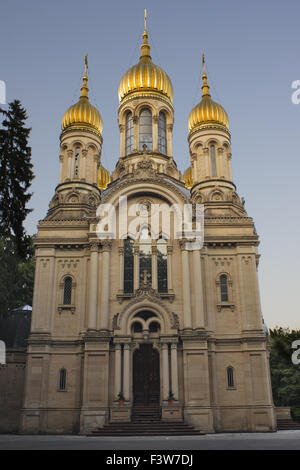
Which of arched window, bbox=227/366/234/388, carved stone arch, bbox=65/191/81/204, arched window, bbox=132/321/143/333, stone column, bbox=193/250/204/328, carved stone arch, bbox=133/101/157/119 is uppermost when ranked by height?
carved stone arch, bbox=133/101/157/119

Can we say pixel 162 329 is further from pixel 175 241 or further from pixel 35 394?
pixel 35 394

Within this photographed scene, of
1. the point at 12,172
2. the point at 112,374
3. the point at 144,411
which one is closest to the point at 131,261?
the point at 112,374

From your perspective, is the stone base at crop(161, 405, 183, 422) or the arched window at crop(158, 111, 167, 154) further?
the arched window at crop(158, 111, 167, 154)

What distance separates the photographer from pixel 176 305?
1077 inches

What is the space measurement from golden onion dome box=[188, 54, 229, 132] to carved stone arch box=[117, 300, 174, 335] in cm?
1433

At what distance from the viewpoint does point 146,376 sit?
26.5 m

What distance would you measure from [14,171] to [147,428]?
1377 centimetres

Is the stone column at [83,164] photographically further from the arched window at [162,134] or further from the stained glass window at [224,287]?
the stained glass window at [224,287]

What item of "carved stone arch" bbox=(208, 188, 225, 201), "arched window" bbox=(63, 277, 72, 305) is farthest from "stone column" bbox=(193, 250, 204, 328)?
"arched window" bbox=(63, 277, 72, 305)

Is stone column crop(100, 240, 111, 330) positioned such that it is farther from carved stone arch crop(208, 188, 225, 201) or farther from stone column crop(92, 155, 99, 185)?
carved stone arch crop(208, 188, 225, 201)

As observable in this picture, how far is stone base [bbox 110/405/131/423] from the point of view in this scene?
957 inches

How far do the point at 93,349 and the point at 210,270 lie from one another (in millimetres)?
8164

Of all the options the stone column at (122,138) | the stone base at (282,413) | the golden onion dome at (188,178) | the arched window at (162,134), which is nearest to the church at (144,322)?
the stone base at (282,413)

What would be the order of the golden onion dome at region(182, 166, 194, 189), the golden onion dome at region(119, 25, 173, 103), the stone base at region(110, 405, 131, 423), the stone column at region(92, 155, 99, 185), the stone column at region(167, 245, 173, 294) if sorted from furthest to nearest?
the golden onion dome at region(182, 166, 194, 189) → the golden onion dome at region(119, 25, 173, 103) → the stone column at region(92, 155, 99, 185) → the stone column at region(167, 245, 173, 294) → the stone base at region(110, 405, 131, 423)
